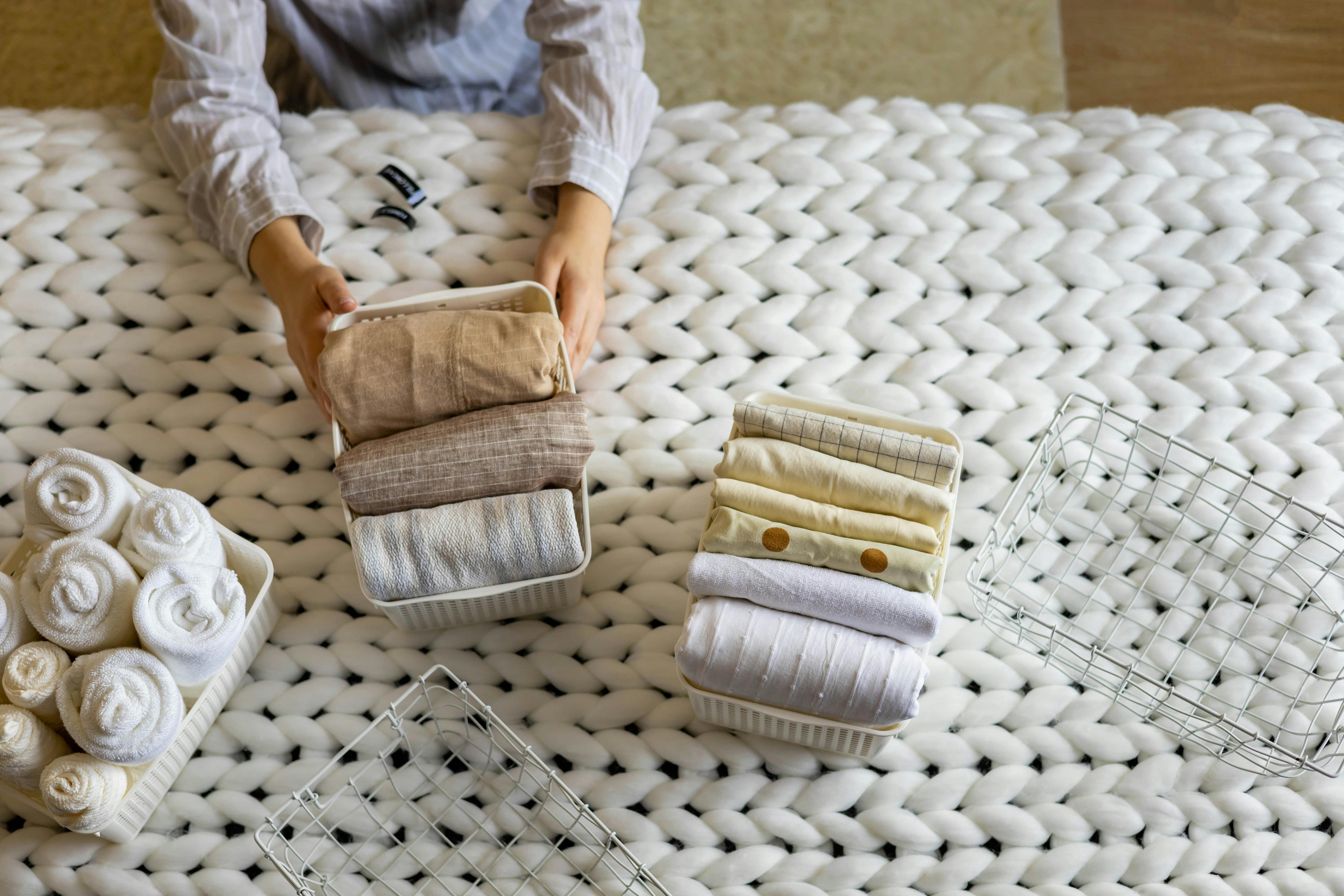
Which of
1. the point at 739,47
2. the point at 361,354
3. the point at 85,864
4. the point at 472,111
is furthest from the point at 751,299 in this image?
the point at 739,47

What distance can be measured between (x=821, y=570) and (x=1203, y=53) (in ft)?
4.89

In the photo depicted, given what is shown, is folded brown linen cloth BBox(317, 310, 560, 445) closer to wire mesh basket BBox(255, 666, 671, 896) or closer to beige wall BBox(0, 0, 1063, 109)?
wire mesh basket BBox(255, 666, 671, 896)

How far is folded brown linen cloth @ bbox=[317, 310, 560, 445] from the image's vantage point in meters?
0.80

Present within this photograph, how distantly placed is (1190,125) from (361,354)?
898mm

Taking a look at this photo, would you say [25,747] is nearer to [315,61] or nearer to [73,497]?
[73,497]

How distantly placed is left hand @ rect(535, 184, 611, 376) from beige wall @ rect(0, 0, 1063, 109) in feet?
Answer: 2.62

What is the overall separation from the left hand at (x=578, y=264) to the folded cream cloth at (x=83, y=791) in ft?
1.60

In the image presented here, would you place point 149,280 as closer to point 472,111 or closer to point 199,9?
point 199,9

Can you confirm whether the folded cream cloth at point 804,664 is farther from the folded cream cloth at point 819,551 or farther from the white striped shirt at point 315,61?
the white striped shirt at point 315,61

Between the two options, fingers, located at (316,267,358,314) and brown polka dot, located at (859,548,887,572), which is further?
fingers, located at (316,267,358,314)

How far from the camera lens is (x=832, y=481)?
753 mm

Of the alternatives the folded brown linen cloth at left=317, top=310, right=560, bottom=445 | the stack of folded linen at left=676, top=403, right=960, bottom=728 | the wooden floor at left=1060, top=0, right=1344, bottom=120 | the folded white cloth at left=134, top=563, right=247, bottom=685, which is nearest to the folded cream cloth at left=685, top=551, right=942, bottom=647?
the stack of folded linen at left=676, top=403, right=960, bottom=728

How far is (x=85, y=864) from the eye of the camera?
0.76 m

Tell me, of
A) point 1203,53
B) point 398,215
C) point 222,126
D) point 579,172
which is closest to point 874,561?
point 579,172
